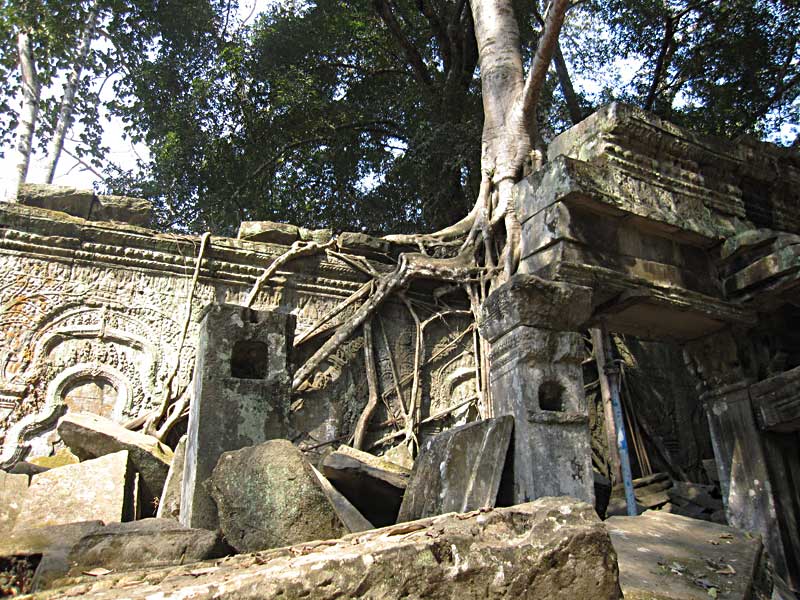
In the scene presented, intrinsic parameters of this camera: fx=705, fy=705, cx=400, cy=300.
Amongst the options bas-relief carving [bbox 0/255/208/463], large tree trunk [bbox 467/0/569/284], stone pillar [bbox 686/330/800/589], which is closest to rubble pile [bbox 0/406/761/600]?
bas-relief carving [bbox 0/255/208/463]

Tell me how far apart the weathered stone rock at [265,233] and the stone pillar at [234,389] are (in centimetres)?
335

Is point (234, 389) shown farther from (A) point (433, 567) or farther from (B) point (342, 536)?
(A) point (433, 567)

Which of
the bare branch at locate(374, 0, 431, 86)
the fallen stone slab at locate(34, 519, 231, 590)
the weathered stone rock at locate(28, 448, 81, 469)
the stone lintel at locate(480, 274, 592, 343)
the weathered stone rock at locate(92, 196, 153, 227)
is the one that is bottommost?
the fallen stone slab at locate(34, 519, 231, 590)

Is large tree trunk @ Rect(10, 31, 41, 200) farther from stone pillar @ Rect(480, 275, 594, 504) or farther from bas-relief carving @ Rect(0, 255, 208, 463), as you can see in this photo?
stone pillar @ Rect(480, 275, 594, 504)

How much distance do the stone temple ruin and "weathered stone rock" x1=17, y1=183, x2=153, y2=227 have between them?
0.03 m

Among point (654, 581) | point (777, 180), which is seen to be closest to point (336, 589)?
point (654, 581)

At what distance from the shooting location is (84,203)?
7.48 metres

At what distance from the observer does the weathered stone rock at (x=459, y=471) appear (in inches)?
149

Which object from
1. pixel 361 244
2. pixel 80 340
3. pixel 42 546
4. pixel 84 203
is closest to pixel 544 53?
pixel 361 244

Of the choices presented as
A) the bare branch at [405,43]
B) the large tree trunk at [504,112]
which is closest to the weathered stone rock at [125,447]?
the large tree trunk at [504,112]

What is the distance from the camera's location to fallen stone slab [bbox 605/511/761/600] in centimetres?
295

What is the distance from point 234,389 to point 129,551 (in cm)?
135

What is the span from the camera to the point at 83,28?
13.8m

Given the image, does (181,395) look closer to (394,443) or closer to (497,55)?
(394,443)
